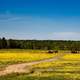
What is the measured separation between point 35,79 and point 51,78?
2.18 metres

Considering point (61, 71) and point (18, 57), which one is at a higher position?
point (18, 57)

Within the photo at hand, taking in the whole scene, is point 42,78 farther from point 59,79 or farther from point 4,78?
point 4,78

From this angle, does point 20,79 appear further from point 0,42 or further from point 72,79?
point 0,42

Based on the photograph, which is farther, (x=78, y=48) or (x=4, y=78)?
(x=78, y=48)

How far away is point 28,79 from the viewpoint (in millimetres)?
36906

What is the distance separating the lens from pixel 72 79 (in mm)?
36688

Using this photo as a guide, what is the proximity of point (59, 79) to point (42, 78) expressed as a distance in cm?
237

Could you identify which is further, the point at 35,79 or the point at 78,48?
the point at 78,48

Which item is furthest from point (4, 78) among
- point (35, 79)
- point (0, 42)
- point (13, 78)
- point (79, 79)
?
point (0, 42)

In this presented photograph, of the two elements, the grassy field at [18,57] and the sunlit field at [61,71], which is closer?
the sunlit field at [61,71]

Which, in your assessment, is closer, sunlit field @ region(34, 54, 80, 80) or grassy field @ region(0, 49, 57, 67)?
sunlit field @ region(34, 54, 80, 80)

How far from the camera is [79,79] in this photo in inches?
1422

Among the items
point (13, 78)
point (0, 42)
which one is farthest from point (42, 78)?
point (0, 42)

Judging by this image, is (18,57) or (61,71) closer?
(61,71)
